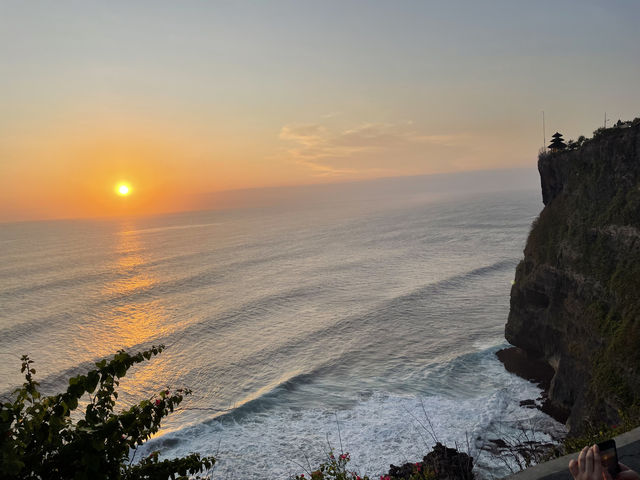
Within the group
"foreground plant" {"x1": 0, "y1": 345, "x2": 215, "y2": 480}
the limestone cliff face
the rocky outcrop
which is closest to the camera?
"foreground plant" {"x1": 0, "y1": 345, "x2": 215, "y2": 480}

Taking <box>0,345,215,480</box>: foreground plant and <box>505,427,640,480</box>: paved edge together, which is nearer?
<box>0,345,215,480</box>: foreground plant

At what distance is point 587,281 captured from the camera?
27.4 metres

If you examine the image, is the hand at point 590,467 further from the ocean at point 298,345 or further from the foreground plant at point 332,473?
the ocean at point 298,345

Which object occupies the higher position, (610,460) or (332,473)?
(610,460)

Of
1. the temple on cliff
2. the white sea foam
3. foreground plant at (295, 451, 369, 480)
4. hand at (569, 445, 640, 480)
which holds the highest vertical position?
the temple on cliff

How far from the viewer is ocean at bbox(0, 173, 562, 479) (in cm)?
2759

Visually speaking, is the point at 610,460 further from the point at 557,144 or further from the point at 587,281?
the point at 557,144

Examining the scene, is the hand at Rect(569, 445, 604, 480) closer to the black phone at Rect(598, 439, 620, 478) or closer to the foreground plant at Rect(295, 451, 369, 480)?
the black phone at Rect(598, 439, 620, 478)

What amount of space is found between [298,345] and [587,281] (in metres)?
26.6

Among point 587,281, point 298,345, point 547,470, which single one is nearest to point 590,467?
point 547,470

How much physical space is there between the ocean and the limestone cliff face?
4.12 meters

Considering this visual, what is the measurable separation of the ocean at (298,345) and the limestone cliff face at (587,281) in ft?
13.5

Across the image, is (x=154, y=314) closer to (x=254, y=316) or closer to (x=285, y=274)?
(x=254, y=316)

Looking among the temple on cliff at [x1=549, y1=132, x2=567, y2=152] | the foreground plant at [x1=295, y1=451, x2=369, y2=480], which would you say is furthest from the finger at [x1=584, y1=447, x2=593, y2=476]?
the temple on cliff at [x1=549, y1=132, x2=567, y2=152]
